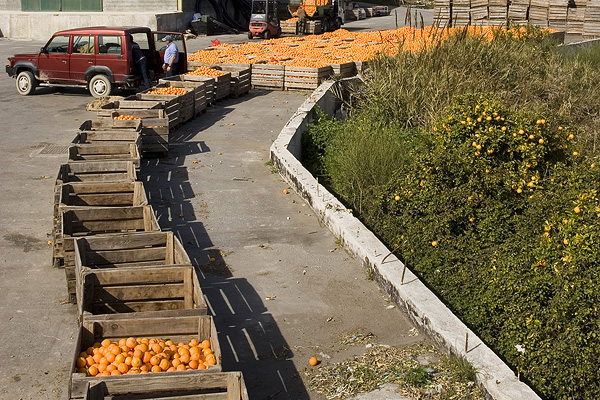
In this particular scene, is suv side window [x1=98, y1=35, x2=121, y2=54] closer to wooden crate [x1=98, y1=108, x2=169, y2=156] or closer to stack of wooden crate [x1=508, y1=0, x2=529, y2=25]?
wooden crate [x1=98, y1=108, x2=169, y2=156]

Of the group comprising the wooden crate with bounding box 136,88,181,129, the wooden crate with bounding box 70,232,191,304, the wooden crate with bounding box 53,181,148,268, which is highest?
the wooden crate with bounding box 136,88,181,129

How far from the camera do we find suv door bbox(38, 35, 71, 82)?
810 inches

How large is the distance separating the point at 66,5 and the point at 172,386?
39596mm

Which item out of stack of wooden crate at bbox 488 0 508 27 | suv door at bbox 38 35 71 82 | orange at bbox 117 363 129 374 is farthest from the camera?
stack of wooden crate at bbox 488 0 508 27

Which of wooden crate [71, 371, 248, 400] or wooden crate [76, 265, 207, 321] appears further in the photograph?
wooden crate [76, 265, 207, 321]

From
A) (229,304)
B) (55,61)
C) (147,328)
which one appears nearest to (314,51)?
(55,61)

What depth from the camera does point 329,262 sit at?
9227 mm

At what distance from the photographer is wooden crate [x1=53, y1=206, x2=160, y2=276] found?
875 centimetres

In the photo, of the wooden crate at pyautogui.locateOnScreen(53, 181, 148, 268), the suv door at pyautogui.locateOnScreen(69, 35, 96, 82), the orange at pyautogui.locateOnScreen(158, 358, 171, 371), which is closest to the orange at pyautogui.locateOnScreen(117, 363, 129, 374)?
the orange at pyautogui.locateOnScreen(158, 358, 171, 371)

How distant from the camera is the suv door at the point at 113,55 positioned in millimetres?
19734

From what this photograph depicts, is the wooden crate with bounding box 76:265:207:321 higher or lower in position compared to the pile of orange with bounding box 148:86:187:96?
lower

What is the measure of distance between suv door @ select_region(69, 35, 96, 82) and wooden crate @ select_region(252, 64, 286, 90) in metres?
4.89

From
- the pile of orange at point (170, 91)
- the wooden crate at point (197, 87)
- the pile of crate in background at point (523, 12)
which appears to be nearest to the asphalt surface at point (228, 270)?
the wooden crate at point (197, 87)

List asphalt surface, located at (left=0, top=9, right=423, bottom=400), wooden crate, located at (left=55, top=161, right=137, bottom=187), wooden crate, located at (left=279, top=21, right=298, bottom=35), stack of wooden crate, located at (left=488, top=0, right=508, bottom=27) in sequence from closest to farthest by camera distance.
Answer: asphalt surface, located at (left=0, top=9, right=423, bottom=400) → wooden crate, located at (left=55, top=161, right=137, bottom=187) → stack of wooden crate, located at (left=488, top=0, right=508, bottom=27) → wooden crate, located at (left=279, top=21, right=298, bottom=35)
